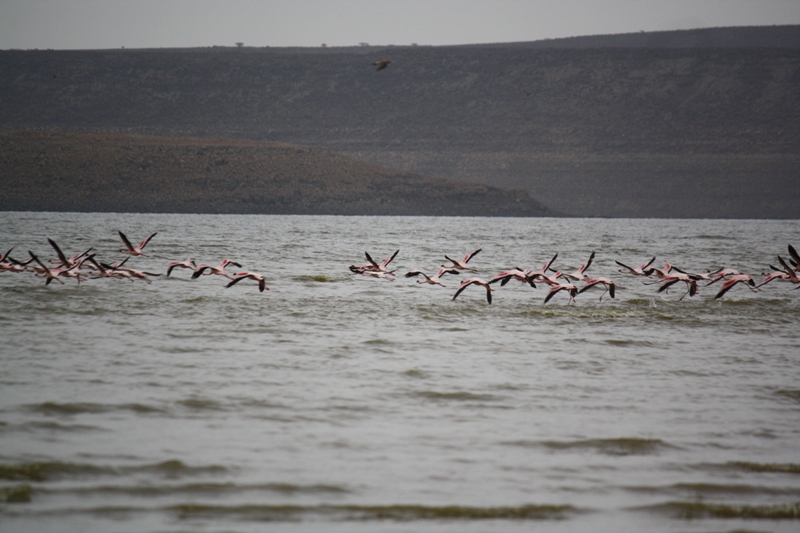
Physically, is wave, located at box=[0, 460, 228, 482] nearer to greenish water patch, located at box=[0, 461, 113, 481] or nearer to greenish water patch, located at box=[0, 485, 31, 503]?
greenish water patch, located at box=[0, 461, 113, 481]

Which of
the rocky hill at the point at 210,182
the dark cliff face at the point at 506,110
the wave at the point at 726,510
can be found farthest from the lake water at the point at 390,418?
the dark cliff face at the point at 506,110

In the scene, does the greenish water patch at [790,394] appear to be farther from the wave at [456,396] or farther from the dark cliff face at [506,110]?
the dark cliff face at [506,110]

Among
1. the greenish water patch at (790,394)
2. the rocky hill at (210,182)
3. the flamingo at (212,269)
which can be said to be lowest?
the greenish water patch at (790,394)

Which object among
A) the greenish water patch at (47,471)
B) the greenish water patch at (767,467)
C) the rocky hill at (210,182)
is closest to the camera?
the greenish water patch at (47,471)

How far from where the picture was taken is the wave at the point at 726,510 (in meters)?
6.72

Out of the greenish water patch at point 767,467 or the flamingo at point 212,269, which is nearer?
the greenish water patch at point 767,467

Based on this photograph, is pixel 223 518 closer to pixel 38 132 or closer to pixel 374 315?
pixel 374 315

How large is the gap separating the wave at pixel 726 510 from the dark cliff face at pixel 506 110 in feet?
344

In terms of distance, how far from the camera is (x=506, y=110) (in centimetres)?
12375

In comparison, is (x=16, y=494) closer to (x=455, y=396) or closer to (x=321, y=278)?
(x=455, y=396)

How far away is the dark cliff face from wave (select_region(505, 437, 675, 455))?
4072 inches

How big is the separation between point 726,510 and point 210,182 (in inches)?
3410

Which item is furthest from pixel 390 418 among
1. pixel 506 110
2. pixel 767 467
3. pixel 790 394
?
pixel 506 110

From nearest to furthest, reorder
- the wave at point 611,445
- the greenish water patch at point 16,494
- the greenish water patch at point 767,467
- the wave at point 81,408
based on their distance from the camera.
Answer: the greenish water patch at point 16,494 < the greenish water patch at point 767,467 < the wave at point 611,445 < the wave at point 81,408
